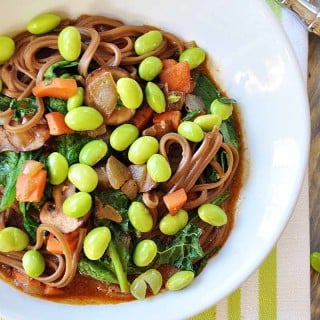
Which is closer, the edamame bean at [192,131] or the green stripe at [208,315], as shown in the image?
the edamame bean at [192,131]

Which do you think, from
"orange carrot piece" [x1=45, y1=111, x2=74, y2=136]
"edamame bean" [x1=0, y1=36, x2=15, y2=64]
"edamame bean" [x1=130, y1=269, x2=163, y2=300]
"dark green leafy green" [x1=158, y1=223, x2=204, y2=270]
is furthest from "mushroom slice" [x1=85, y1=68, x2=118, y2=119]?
"edamame bean" [x1=130, y1=269, x2=163, y2=300]

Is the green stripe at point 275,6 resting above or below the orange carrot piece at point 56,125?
above

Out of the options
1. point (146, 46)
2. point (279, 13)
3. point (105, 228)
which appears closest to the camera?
point (105, 228)

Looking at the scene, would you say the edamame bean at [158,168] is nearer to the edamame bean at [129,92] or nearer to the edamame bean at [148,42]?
the edamame bean at [129,92]

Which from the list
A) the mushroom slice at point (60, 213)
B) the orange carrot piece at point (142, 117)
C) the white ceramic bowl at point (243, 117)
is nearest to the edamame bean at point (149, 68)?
the orange carrot piece at point (142, 117)

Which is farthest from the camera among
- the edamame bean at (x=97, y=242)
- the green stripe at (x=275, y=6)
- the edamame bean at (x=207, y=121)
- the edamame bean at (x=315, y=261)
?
the green stripe at (x=275, y=6)

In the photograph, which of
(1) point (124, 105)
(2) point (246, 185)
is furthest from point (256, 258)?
(1) point (124, 105)

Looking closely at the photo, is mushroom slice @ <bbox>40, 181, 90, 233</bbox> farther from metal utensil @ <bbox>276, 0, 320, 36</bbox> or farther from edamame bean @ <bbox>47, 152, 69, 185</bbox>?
metal utensil @ <bbox>276, 0, 320, 36</bbox>

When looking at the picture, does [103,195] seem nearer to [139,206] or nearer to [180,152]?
[139,206]
